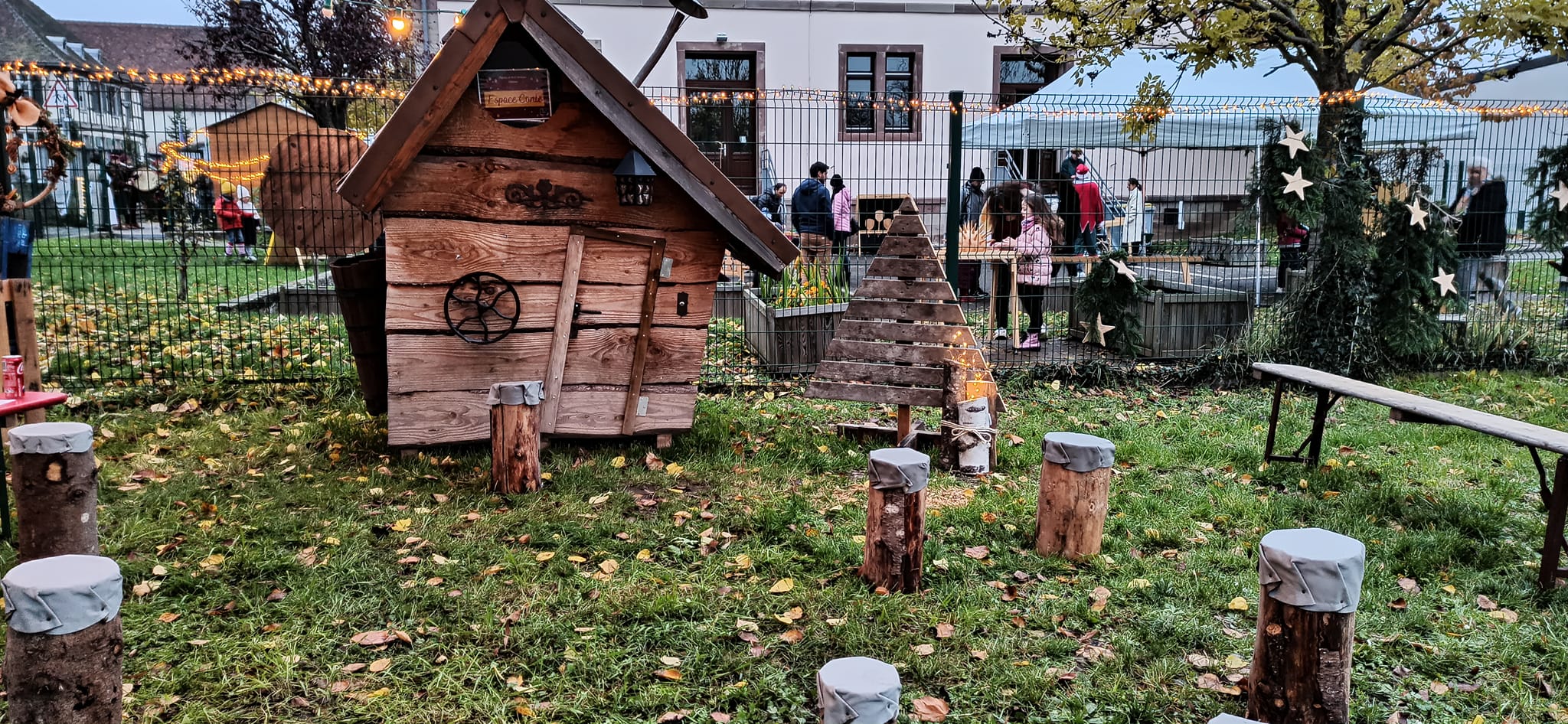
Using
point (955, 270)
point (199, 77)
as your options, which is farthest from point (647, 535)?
point (199, 77)

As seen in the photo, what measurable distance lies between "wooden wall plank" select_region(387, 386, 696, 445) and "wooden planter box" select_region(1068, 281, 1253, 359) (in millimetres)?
4719

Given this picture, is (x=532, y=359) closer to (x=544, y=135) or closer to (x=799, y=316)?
(x=544, y=135)

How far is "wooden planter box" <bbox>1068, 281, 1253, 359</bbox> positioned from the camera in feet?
29.8

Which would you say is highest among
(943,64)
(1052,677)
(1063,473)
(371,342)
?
(943,64)

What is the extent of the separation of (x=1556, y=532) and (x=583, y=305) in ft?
16.7

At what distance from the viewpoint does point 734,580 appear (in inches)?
163

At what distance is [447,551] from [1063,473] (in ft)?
9.65

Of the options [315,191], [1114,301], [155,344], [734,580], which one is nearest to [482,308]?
[734,580]

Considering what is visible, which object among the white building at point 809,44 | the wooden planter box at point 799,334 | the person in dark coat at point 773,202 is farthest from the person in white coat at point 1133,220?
the white building at point 809,44

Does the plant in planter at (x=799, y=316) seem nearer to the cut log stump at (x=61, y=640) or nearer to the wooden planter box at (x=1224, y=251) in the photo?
the wooden planter box at (x=1224, y=251)

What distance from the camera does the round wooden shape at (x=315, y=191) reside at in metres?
7.82

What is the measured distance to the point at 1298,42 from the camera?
28.5ft

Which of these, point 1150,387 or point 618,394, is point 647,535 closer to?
point 618,394

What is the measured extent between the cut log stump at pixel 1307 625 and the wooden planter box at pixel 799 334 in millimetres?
5665
